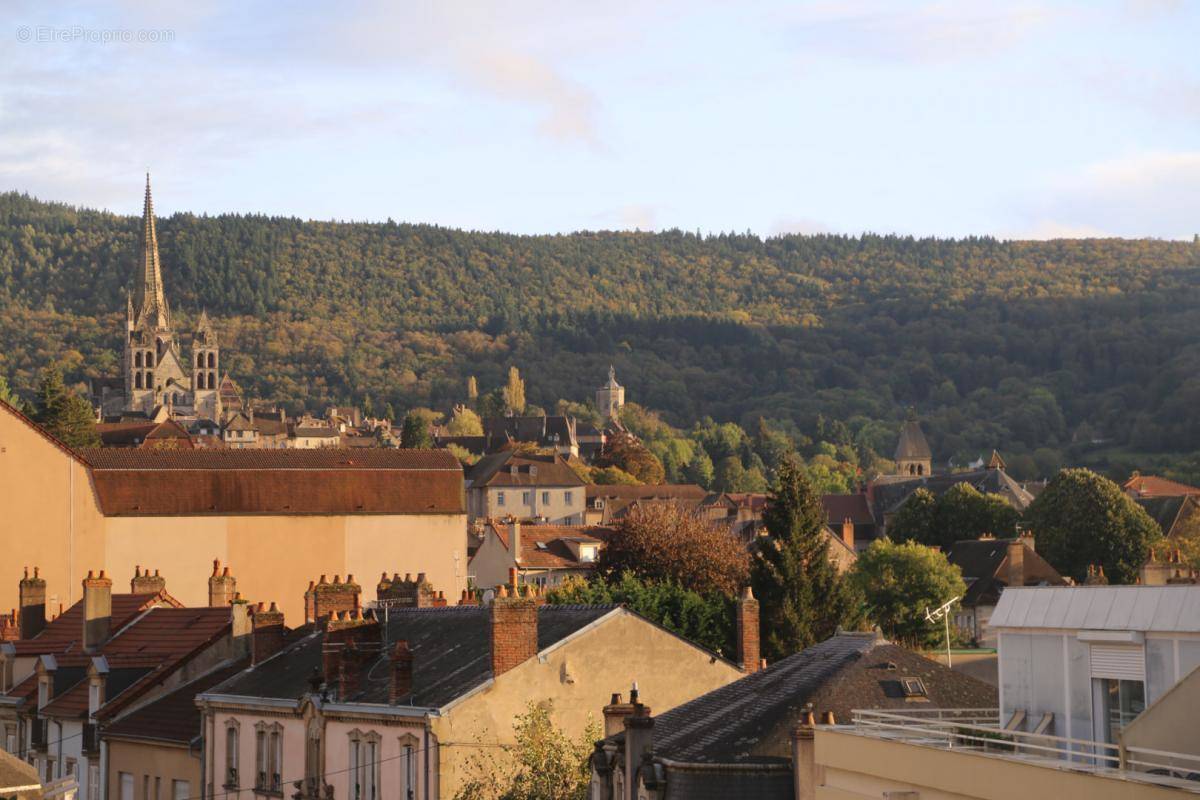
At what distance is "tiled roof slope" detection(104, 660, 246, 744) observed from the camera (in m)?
37.2

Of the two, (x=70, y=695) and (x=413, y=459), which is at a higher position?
(x=413, y=459)

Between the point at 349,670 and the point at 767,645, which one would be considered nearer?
the point at 349,670

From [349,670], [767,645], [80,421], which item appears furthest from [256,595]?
[80,421]

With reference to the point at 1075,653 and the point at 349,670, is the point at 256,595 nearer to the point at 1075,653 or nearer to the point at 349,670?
the point at 349,670

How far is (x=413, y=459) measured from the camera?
73812 millimetres

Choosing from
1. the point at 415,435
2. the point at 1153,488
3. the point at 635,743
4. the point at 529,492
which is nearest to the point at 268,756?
the point at 635,743

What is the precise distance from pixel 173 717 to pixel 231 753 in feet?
9.32

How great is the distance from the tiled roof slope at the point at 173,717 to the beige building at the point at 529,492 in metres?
135

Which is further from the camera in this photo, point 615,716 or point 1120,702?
point 615,716

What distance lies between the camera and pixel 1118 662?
18.7 meters

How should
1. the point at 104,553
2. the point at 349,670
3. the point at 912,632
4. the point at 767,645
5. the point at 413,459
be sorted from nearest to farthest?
the point at 349,670 < the point at 767,645 < the point at 104,553 < the point at 413,459 < the point at 912,632

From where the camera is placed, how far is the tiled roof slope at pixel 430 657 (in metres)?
31.5

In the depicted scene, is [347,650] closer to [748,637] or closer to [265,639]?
[265,639]

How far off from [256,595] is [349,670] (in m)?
33.7
